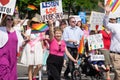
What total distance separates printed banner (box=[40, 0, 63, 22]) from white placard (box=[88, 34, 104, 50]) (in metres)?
2.02

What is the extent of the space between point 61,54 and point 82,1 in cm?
4736

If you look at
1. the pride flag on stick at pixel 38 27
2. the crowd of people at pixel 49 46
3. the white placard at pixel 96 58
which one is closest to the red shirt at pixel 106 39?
the crowd of people at pixel 49 46

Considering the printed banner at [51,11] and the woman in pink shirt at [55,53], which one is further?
the printed banner at [51,11]

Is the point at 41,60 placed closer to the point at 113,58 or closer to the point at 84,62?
the point at 84,62

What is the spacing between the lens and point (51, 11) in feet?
39.2

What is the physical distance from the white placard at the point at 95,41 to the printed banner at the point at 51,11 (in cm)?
202

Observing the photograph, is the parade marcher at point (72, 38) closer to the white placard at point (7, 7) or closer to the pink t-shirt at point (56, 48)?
the pink t-shirt at point (56, 48)

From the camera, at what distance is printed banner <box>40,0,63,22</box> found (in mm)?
11516

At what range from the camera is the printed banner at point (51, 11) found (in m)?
A: 11.5

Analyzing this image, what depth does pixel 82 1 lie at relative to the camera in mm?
57250

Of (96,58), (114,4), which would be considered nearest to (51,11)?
(96,58)

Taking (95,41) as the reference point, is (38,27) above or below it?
above

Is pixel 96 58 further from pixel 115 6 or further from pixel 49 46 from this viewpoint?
A: pixel 115 6

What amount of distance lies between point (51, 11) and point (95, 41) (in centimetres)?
245
